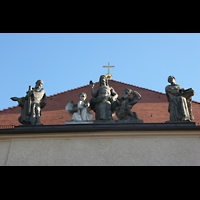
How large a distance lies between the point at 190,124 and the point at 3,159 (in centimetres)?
497

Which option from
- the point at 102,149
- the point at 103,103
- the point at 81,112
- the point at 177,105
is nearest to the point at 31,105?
the point at 81,112

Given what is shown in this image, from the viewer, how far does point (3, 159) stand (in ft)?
32.8

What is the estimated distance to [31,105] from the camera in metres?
10.9

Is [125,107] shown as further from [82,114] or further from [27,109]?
A: [27,109]

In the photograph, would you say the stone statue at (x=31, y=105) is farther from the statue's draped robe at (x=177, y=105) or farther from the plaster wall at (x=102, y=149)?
the statue's draped robe at (x=177, y=105)

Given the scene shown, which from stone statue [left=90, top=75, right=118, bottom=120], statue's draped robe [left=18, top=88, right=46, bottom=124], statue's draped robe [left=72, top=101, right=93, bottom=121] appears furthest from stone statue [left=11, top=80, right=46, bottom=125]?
stone statue [left=90, top=75, right=118, bottom=120]

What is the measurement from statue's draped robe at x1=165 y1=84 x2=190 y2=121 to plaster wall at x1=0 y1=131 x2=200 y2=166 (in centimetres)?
65

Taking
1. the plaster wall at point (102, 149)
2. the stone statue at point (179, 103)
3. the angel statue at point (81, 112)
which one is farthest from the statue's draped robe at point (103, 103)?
the stone statue at point (179, 103)

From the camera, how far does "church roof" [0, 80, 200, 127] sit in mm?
16641

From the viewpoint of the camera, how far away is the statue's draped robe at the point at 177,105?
1055 cm

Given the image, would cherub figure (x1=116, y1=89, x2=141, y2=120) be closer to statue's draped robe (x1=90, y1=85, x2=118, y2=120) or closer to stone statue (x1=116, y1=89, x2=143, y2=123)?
stone statue (x1=116, y1=89, x2=143, y2=123)

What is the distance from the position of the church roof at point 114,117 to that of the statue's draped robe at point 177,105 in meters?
5.24

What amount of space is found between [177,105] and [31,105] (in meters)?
4.10
